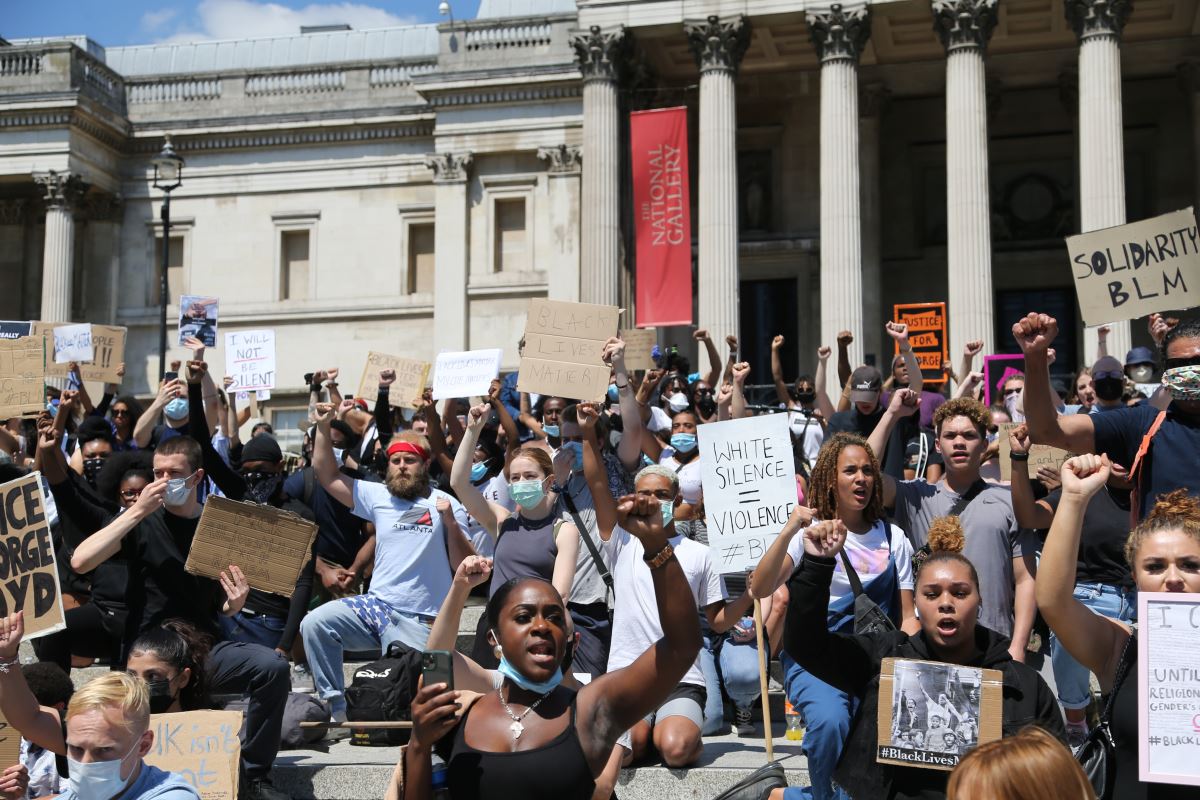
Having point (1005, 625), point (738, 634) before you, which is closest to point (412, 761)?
point (1005, 625)

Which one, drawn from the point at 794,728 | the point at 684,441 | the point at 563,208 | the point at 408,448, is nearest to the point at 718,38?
the point at 563,208

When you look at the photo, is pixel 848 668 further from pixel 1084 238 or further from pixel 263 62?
pixel 263 62

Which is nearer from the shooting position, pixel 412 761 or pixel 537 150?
pixel 412 761

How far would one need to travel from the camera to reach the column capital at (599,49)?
29.5m

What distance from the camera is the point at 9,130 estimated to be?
35.0 m

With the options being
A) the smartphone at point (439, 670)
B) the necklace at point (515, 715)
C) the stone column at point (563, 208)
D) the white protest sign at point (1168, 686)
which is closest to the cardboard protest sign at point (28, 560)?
the necklace at point (515, 715)

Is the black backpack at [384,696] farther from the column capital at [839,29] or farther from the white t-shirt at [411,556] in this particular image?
the column capital at [839,29]

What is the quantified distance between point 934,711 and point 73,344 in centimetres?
1397

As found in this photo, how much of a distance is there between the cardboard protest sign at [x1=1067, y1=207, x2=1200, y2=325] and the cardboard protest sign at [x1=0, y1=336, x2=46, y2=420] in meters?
8.25

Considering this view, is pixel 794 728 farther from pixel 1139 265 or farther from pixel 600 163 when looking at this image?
pixel 600 163

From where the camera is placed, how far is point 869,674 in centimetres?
548

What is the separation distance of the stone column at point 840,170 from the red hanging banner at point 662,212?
3.04 m

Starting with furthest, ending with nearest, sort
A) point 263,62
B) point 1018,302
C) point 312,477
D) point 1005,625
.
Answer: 1. point 263,62
2. point 1018,302
3. point 312,477
4. point 1005,625

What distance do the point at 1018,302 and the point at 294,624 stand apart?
87.3 feet
